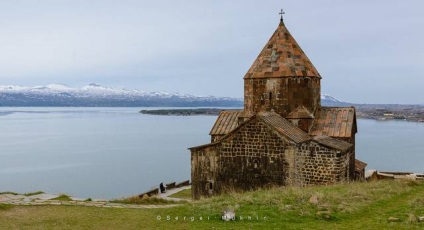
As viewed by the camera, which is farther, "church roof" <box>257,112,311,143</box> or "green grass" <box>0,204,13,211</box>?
"church roof" <box>257,112,311,143</box>

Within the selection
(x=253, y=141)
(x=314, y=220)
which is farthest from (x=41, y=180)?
(x=314, y=220)

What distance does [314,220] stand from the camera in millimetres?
7703

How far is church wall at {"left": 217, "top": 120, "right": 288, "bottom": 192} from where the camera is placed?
12.4 metres

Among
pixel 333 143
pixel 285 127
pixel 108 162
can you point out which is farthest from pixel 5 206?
pixel 108 162

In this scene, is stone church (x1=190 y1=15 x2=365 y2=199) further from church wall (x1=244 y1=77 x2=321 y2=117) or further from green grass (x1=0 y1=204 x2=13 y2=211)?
green grass (x1=0 y1=204 x2=13 y2=211)

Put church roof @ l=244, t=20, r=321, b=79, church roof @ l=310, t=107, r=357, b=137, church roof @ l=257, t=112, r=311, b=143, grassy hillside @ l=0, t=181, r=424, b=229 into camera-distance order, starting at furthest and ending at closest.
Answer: church roof @ l=244, t=20, r=321, b=79
church roof @ l=310, t=107, r=357, b=137
church roof @ l=257, t=112, r=311, b=143
grassy hillside @ l=0, t=181, r=424, b=229

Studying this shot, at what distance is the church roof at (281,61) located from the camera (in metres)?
14.6

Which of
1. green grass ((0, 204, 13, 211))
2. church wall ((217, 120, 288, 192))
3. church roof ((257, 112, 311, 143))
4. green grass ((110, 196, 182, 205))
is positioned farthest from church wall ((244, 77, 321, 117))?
green grass ((0, 204, 13, 211))

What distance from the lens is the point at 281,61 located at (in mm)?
14883

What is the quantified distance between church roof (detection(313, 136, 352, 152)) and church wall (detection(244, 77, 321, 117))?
5.55 feet

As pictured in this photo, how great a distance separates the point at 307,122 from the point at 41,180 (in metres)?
23.0

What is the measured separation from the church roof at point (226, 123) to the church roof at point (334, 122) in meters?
2.85

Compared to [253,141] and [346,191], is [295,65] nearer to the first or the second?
[253,141]

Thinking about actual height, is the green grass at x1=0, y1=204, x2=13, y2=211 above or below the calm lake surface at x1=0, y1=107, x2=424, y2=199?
above
